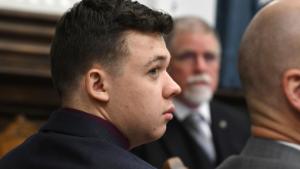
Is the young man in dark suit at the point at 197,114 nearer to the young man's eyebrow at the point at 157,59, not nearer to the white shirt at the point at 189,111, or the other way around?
the white shirt at the point at 189,111

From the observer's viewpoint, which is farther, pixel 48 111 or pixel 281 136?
pixel 48 111

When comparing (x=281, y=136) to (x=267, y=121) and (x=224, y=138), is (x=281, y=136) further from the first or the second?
(x=224, y=138)

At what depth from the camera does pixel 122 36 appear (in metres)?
1.73

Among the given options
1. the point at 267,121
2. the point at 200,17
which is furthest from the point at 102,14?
the point at 200,17

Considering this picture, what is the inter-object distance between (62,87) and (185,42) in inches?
77.2

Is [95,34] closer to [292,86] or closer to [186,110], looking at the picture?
[292,86]

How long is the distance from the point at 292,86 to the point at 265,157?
167 millimetres

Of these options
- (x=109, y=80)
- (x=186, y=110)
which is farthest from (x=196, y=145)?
(x=109, y=80)

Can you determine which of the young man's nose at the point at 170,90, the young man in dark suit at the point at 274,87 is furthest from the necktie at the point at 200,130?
the young man's nose at the point at 170,90

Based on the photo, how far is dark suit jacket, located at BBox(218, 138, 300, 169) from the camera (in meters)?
1.76

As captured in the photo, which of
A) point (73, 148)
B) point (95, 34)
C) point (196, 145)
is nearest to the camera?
point (73, 148)

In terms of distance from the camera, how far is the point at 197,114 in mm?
3480

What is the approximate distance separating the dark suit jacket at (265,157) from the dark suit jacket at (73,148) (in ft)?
0.82

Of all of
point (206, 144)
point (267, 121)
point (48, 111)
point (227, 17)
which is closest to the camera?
point (267, 121)
